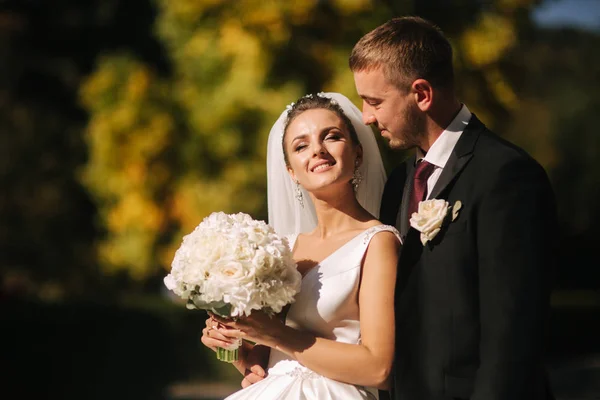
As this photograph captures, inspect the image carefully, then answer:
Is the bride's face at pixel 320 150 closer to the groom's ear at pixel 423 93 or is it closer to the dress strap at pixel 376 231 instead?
the dress strap at pixel 376 231

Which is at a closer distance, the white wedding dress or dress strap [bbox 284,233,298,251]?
the white wedding dress

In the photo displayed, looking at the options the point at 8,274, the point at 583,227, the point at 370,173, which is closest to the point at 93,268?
the point at 8,274

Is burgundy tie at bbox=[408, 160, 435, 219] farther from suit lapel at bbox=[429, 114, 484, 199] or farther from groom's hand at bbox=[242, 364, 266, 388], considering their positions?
groom's hand at bbox=[242, 364, 266, 388]

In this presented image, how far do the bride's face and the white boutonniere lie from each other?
68 centimetres

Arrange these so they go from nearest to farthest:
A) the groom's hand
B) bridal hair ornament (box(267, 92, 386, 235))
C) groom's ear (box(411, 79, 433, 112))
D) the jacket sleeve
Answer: the jacket sleeve < groom's ear (box(411, 79, 433, 112)) < the groom's hand < bridal hair ornament (box(267, 92, 386, 235))

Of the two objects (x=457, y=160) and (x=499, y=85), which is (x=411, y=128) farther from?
(x=499, y=85)

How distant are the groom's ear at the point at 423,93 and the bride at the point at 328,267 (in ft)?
1.81

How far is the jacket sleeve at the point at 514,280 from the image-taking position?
9.37 ft

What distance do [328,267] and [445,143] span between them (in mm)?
779

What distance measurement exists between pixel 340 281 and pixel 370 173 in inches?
24.2

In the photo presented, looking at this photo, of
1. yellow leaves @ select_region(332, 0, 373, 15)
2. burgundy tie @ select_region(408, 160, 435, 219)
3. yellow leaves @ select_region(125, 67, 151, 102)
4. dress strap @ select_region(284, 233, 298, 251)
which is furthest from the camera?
A: yellow leaves @ select_region(125, 67, 151, 102)

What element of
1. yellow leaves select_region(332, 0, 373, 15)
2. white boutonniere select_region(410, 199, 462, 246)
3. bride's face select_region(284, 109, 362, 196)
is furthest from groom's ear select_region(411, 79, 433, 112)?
yellow leaves select_region(332, 0, 373, 15)

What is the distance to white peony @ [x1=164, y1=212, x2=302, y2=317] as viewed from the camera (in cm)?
332

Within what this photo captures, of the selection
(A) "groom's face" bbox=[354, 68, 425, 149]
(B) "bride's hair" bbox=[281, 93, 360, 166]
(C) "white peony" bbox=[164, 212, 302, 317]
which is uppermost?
(B) "bride's hair" bbox=[281, 93, 360, 166]
